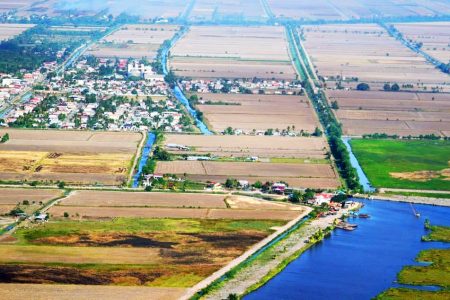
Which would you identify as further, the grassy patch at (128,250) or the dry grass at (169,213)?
the dry grass at (169,213)

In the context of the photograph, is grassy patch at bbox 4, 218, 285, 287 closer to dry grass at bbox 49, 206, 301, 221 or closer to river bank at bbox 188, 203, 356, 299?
dry grass at bbox 49, 206, 301, 221

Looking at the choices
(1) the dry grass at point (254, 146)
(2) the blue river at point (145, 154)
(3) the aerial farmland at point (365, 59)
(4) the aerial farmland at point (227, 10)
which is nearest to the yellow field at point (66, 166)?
(2) the blue river at point (145, 154)

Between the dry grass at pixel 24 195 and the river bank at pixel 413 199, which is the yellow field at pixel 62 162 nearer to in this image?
the dry grass at pixel 24 195

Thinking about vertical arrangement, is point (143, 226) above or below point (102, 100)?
below

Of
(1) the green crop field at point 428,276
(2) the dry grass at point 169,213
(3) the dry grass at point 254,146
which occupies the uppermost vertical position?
(3) the dry grass at point 254,146

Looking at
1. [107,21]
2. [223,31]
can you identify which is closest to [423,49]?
[223,31]

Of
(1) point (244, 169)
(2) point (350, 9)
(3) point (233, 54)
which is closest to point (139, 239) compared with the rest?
(1) point (244, 169)

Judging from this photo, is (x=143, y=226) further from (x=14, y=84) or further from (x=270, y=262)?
(x=14, y=84)
